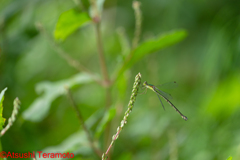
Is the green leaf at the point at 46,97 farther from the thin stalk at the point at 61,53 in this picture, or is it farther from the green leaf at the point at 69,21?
the green leaf at the point at 69,21

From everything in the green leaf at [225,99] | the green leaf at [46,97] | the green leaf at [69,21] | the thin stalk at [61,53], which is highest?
the green leaf at [69,21]

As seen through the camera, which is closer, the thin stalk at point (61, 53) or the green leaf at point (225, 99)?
the thin stalk at point (61, 53)

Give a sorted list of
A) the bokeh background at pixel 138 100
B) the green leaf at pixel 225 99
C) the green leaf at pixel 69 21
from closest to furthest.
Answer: the green leaf at pixel 69 21 < the bokeh background at pixel 138 100 < the green leaf at pixel 225 99

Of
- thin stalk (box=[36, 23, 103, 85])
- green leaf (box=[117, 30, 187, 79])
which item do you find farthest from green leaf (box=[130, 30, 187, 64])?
thin stalk (box=[36, 23, 103, 85])

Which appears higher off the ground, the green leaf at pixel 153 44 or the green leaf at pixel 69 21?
the green leaf at pixel 69 21

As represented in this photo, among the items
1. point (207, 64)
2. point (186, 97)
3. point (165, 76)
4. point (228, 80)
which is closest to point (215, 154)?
point (228, 80)

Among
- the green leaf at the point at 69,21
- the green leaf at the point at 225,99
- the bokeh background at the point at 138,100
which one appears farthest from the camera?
the green leaf at the point at 225,99

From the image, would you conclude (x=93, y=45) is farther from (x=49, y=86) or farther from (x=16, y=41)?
(x=49, y=86)

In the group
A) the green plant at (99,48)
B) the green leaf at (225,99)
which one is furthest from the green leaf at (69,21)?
the green leaf at (225,99)

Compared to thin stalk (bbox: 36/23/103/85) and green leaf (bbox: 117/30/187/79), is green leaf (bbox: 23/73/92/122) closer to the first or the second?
thin stalk (bbox: 36/23/103/85)
